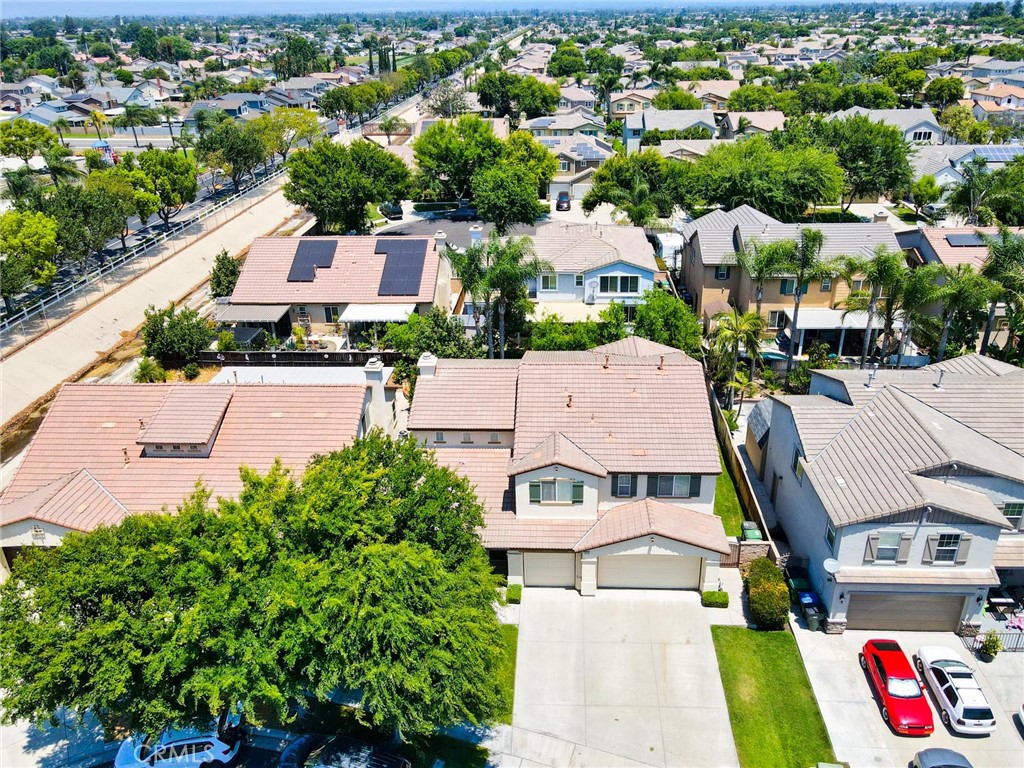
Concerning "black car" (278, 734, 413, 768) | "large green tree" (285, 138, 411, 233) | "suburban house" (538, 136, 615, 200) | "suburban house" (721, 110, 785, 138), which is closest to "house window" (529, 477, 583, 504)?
"black car" (278, 734, 413, 768)

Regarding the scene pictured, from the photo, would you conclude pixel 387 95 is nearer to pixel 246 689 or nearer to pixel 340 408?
pixel 340 408

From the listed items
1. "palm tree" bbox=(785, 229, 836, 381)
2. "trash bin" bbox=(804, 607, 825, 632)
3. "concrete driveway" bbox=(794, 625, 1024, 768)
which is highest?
"palm tree" bbox=(785, 229, 836, 381)

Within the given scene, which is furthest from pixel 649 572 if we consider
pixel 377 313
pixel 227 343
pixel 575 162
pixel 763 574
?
pixel 575 162

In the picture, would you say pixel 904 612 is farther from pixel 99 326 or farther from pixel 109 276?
pixel 109 276

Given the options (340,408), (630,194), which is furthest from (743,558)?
(630,194)

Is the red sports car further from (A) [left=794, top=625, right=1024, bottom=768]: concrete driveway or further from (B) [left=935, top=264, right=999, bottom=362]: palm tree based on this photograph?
(B) [left=935, top=264, right=999, bottom=362]: palm tree

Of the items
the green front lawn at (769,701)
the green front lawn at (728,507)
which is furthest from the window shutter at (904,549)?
the green front lawn at (728,507)
